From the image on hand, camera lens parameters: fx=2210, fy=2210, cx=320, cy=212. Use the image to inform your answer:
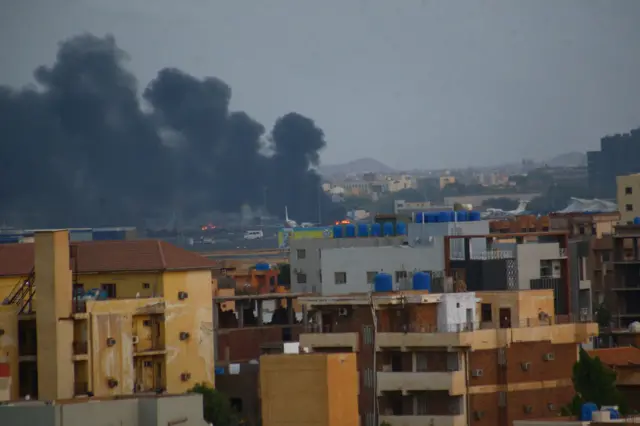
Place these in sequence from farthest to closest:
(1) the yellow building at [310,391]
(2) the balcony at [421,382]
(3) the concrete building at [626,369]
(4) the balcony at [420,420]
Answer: (3) the concrete building at [626,369]
(2) the balcony at [421,382]
(4) the balcony at [420,420]
(1) the yellow building at [310,391]

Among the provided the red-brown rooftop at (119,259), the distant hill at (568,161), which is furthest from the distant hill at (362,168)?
the red-brown rooftop at (119,259)

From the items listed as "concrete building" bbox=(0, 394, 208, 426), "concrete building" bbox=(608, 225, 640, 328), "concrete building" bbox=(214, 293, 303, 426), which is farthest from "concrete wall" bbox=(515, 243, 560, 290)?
"concrete building" bbox=(0, 394, 208, 426)

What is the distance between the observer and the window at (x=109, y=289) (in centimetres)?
2203

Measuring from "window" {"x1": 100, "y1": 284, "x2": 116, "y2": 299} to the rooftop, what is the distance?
15.7 ft

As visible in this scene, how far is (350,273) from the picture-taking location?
25.5 metres

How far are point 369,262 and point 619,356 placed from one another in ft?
16.3

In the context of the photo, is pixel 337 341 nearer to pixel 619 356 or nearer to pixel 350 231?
pixel 619 356

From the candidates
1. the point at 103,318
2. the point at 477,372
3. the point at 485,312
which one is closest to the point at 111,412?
the point at 477,372

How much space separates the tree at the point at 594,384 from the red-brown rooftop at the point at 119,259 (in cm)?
539

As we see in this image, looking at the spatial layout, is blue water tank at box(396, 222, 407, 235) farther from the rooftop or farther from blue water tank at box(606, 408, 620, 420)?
blue water tank at box(606, 408, 620, 420)

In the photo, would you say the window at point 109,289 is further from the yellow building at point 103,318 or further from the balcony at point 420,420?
the balcony at point 420,420

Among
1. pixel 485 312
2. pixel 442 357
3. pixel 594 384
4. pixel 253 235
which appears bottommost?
pixel 594 384

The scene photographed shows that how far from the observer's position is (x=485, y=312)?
2050cm

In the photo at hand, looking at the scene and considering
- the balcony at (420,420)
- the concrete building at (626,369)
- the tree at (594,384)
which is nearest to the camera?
the tree at (594,384)
